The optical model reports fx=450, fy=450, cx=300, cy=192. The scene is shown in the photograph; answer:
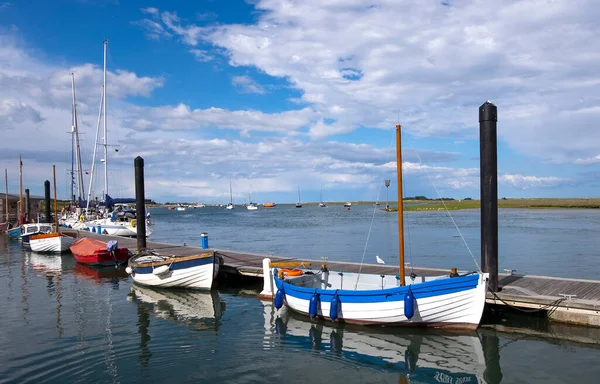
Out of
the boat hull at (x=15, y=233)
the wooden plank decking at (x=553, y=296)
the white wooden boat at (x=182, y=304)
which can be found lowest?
the white wooden boat at (x=182, y=304)

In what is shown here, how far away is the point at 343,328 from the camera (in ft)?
47.0

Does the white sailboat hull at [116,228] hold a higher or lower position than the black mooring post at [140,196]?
lower

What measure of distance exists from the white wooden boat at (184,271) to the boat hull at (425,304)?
290 inches

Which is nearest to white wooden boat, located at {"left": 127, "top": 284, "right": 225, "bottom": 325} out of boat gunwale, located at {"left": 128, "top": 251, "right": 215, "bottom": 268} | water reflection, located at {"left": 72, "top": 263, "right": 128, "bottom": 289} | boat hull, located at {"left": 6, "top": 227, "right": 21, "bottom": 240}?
boat gunwale, located at {"left": 128, "top": 251, "right": 215, "bottom": 268}

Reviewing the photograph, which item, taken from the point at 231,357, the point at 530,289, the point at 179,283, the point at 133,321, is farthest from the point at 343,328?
the point at 179,283

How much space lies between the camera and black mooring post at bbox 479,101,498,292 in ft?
48.8

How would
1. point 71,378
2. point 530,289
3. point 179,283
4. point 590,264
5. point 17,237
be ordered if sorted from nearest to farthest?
point 71,378, point 530,289, point 179,283, point 590,264, point 17,237

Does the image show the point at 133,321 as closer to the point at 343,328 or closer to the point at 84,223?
the point at 343,328

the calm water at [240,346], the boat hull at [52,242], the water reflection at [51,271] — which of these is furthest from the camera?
the boat hull at [52,242]

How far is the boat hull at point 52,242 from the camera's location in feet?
119

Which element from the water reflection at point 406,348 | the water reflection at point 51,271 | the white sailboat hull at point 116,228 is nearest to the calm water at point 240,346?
the water reflection at point 406,348

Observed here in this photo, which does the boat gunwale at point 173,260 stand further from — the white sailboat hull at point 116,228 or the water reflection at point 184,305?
the white sailboat hull at point 116,228

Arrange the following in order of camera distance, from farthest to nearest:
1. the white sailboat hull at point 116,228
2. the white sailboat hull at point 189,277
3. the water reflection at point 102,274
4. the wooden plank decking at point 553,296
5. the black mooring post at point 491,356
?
the white sailboat hull at point 116,228
the water reflection at point 102,274
the white sailboat hull at point 189,277
the wooden plank decking at point 553,296
the black mooring post at point 491,356

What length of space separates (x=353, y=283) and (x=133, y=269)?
1129 centimetres
